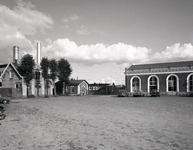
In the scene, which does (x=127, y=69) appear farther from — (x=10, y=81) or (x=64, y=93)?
(x=10, y=81)

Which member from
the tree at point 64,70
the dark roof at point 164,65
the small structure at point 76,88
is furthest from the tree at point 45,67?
the dark roof at point 164,65

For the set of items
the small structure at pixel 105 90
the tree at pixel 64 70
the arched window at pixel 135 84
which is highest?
the tree at pixel 64 70

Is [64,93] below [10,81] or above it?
below

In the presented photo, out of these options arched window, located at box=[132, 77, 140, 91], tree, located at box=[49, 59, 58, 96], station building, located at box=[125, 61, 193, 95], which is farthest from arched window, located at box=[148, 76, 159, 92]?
tree, located at box=[49, 59, 58, 96]

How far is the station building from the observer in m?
39.5

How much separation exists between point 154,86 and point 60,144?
1608 inches

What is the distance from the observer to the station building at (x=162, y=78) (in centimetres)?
3953

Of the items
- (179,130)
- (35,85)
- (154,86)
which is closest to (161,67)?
(154,86)

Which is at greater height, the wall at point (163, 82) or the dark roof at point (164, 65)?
the dark roof at point (164, 65)

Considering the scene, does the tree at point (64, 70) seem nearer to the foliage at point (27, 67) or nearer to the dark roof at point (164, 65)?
the foliage at point (27, 67)

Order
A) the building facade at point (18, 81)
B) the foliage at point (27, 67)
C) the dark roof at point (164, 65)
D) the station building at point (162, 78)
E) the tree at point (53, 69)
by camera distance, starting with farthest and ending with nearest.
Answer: the tree at point (53, 69)
the dark roof at point (164, 65)
the building facade at point (18, 81)
the station building at point (162, 78)
the foliage at point (27, 67)

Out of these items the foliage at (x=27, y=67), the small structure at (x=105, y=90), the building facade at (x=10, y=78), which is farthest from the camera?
the small structure at (x=105, y=90)

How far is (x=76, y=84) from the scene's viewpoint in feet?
178

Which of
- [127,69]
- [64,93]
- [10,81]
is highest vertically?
[127,69]
